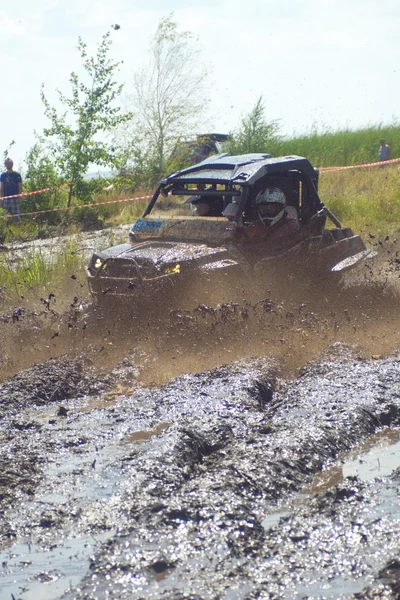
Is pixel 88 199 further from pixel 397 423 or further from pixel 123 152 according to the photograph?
pixel 397 423

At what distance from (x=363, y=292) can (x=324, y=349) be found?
194 centimetres

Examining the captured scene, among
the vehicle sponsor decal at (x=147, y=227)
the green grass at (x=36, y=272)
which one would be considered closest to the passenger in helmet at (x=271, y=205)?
the vehicle sponsor decal at (x=147, y=227)

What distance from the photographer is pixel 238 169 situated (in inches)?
336

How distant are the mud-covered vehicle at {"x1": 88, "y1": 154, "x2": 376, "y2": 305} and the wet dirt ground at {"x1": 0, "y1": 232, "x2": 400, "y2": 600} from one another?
0.99 feet

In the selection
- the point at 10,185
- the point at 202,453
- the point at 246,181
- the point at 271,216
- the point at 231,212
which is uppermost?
the point at 10,185

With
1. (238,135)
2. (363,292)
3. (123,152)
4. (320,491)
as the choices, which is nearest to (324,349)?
(363,292)

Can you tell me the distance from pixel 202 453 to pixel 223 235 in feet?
12.7

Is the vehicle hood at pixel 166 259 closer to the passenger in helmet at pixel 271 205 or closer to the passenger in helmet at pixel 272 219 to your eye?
the passenger in helmet at pixel 272 219

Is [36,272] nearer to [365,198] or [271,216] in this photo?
[271,216]

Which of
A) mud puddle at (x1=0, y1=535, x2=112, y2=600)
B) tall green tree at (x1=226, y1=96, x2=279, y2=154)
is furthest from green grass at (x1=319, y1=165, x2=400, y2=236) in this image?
mud puddle at (x1=0, y1=535, x2=112, y2=600)

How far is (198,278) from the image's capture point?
7.97 m

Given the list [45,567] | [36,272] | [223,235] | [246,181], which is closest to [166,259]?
[223,235]

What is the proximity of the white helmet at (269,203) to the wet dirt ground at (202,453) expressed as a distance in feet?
2.57

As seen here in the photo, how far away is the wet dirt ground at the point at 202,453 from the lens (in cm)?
334
